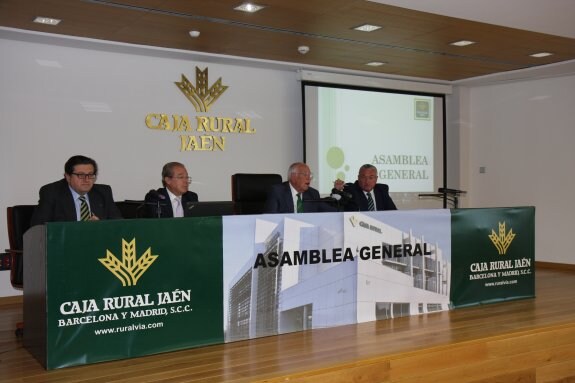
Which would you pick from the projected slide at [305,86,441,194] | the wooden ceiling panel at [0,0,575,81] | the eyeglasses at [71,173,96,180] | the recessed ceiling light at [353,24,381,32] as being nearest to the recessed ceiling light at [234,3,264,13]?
the wooden ceiling panel at [0,0,575,81]

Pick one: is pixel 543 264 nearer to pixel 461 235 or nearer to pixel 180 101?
pixel 461 235

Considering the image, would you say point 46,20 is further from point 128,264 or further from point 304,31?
point 128,264

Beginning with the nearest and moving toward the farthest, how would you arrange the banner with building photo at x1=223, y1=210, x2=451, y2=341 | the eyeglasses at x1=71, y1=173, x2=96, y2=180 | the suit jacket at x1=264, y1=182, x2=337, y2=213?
the banner with building photo at x1=223, y1=210, x2=451, y2=341, the eyeglasses at x1=71, y1=173, x2=96, y2=180, the suit jacket at x1=264, y1=182, x2=337, y2=213

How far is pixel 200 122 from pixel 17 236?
3.23 meters

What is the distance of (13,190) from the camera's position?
6.58 metres

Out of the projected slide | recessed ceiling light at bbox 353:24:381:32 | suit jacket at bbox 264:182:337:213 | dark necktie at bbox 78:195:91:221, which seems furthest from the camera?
the projected slide

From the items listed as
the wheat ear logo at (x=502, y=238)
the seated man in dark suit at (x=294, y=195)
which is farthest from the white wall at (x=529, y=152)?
the seated man in dark suit at (x=294, y=195)

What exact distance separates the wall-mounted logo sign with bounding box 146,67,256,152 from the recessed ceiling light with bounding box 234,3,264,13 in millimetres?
2003

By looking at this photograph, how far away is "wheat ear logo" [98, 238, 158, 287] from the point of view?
3.46 m

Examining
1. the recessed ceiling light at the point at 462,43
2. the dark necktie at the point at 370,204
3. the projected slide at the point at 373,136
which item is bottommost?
the dark necktie at the point at 370,204

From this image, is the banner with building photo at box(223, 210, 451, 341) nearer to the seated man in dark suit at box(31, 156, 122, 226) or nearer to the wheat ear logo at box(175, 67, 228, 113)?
the seated man in dark suit at box(31, 156, 122, 226)

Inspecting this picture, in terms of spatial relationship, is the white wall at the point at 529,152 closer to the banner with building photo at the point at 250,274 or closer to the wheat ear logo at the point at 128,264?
the banner with building photo at the point at 250,274

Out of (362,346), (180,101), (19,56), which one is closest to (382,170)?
(180,101)

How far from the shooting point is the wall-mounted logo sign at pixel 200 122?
7465 mm
